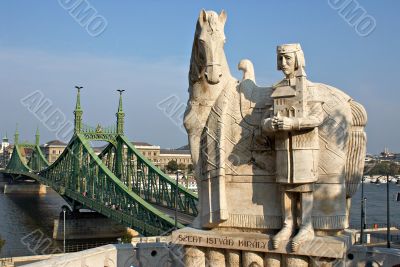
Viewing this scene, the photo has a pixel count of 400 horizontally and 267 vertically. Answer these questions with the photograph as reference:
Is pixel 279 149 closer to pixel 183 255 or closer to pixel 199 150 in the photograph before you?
pixel 199 150

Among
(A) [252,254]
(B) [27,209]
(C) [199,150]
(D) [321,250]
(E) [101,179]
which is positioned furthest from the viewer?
(B) [27,209]

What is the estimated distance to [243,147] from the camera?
704cm

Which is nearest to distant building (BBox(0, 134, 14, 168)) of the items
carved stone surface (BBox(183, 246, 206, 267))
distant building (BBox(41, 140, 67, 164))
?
distant building (BBox(41, 140, 67, 164))

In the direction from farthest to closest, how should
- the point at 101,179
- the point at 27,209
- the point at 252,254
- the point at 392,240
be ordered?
the point at 27,209 → the point at 101,179 → the point at 392,240 → the point at 252,254

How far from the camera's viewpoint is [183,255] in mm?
7566

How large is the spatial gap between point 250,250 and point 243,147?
1.46 m

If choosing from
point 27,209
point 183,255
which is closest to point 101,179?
point 27,209

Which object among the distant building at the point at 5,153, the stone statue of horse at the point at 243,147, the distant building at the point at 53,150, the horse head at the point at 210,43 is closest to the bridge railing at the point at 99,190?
the stone statue of horse at the point at 243,147

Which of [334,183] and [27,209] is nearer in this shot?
[334,183]

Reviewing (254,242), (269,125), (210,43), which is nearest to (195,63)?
(210,43)

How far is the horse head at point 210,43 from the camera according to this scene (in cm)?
706

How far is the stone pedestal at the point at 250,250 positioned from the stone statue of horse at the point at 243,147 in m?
0.20

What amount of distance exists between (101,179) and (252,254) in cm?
2796

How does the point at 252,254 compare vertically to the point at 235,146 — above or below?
below
